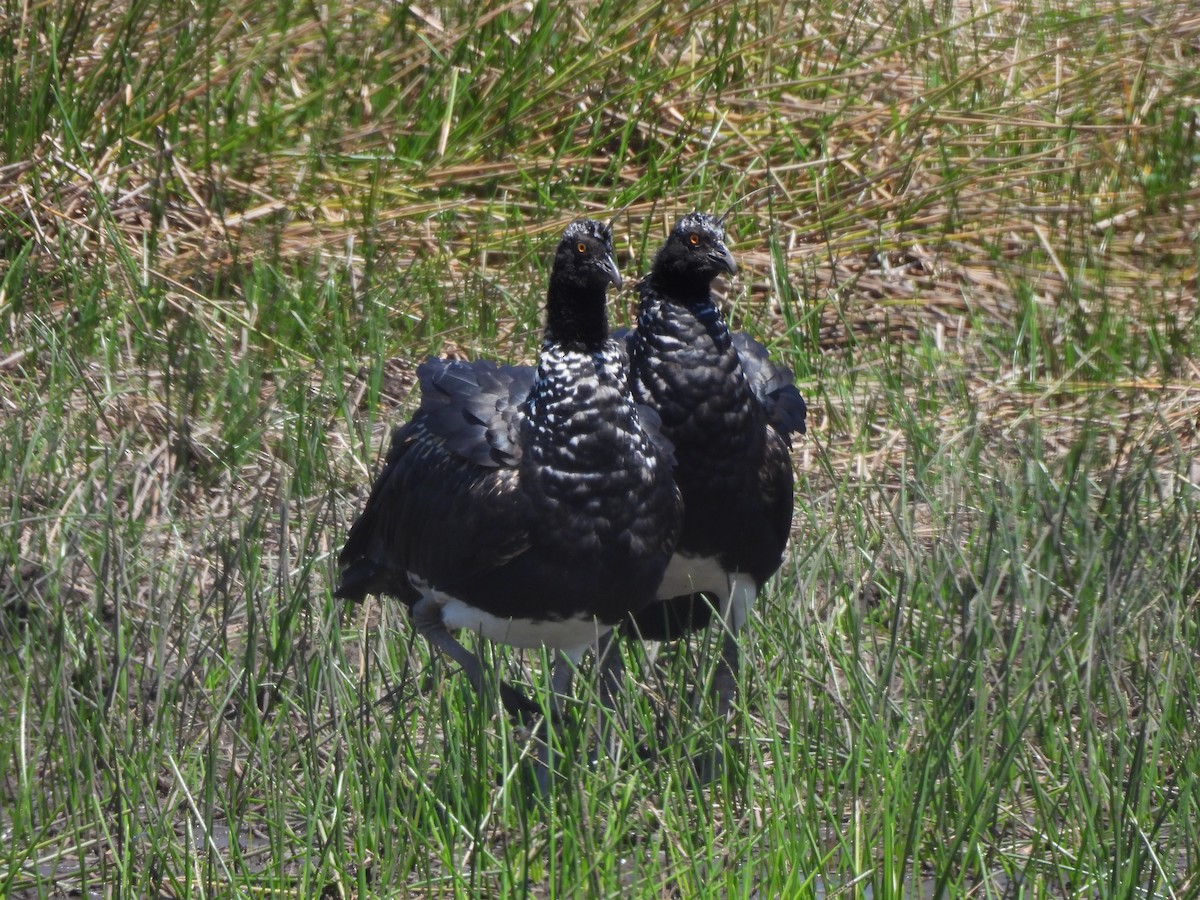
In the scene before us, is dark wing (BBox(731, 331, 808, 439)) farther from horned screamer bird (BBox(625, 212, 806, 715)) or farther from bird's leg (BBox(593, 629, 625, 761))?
bird's leg (BBox(593, 629, 625, 761))

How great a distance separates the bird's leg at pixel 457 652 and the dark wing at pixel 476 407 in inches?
15.2

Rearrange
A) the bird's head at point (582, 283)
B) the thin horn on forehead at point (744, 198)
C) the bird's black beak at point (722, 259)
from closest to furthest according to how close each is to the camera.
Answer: the bird's head at point (582, 283)
the bird's black beak at point (722, 259)
the thin horn on forehead at point (744, 198)

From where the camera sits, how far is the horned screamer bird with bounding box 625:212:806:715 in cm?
389

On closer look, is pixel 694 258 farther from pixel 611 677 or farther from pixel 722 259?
pixel 611 677

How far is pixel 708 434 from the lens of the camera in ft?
12.8

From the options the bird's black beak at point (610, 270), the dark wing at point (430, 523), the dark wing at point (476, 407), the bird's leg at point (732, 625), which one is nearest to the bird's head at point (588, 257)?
the bird's black beak at point (610, 270)

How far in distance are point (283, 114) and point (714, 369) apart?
11.7 feet

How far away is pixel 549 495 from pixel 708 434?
1.48ft

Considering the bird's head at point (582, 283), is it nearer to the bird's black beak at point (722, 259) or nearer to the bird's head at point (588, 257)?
the bird's head at point (588, 257)

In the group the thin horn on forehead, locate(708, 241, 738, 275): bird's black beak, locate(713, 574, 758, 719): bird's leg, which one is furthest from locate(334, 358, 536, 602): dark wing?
the thin horn on forehead

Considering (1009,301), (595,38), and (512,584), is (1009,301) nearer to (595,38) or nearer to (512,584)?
(595,38)

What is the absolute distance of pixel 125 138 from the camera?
6.46 metres

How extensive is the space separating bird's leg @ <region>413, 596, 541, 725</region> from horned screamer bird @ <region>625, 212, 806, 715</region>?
310 mm

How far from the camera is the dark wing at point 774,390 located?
165 inches
